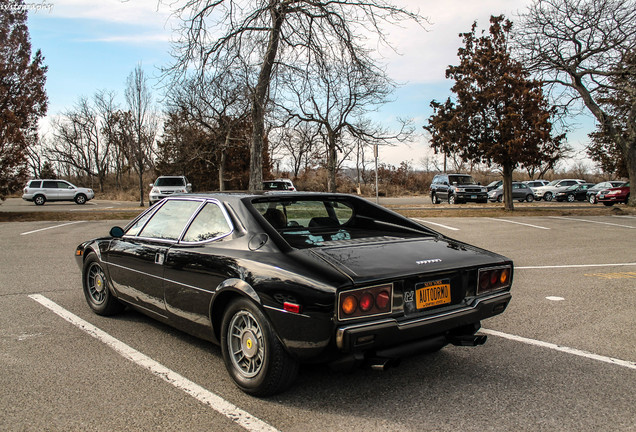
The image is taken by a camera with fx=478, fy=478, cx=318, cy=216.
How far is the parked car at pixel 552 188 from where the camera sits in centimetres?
3716

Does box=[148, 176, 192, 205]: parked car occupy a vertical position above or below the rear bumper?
above

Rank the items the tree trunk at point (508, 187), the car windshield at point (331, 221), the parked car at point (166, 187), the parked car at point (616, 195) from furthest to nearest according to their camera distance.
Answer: the parked car at point (616, 195), the parked car at point (166, 187), the tree trunk at point (508, 187), the car windshield at point (331, 221)

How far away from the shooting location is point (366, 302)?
288 cm

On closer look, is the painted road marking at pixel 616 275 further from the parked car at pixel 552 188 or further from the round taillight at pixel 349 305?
the parked car at pixel 552 188

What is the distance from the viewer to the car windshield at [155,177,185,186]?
1093 inches

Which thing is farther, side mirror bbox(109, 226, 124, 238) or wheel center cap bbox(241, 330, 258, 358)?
side mirror bbox(109, 226, 124, 238)

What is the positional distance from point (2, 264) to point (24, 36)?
1899cm

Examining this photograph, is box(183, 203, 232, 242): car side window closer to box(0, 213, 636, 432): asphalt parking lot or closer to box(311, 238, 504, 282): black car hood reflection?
box(311, 238, 504, 282): black car hood reflection

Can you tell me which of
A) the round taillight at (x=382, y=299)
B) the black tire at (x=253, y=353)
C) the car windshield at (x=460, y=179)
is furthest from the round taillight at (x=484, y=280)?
the car windshield at (x=460, y=179)

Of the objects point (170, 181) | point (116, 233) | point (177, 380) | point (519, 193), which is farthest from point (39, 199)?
point (177, 380)

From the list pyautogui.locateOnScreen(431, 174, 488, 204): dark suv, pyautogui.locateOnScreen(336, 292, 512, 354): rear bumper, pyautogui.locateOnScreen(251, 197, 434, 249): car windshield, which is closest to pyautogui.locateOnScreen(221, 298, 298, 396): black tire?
pyautogui.locateOnScreen(336, 292, 512, 354): rear bumper

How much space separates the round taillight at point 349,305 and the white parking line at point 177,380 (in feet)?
2.55

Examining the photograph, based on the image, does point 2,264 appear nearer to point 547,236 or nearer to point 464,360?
point 464,360

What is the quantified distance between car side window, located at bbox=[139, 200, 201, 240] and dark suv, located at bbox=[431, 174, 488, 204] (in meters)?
26.1
